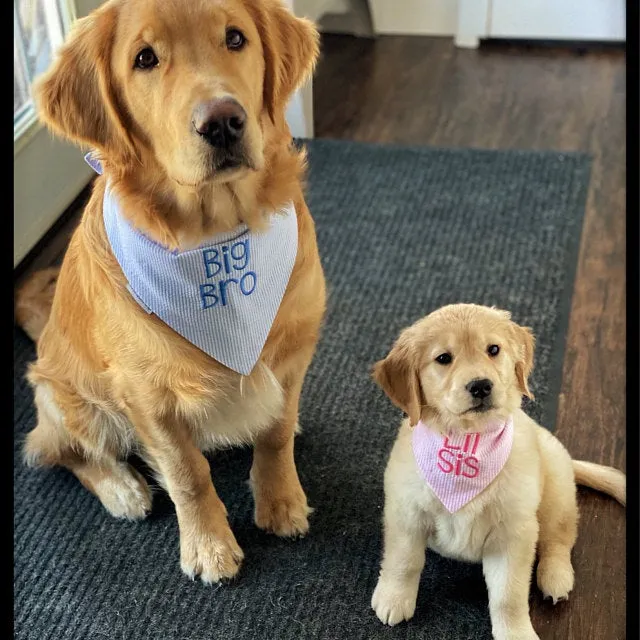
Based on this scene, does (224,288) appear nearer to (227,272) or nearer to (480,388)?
(227,272)

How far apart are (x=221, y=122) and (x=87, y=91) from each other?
264 mm

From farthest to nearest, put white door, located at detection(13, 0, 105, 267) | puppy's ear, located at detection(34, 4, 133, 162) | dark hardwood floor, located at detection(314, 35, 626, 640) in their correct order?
white door, located at detection(13, 0, 105, 267) < dark hardwood floor, located at detection(314, 35, 626, 640) < puppy's ear, located at detection(34, 4, 133, 162)

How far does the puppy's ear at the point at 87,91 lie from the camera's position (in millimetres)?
1368

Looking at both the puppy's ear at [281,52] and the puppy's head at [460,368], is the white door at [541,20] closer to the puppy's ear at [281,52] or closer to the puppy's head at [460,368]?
the puppy's ear at [281,52]

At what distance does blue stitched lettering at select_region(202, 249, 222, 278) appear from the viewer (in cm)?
149

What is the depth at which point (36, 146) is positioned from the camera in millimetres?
2641

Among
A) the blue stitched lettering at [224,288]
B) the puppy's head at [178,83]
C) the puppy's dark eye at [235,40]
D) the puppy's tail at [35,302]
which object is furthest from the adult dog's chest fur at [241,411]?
the puppy's tail at [35,302]

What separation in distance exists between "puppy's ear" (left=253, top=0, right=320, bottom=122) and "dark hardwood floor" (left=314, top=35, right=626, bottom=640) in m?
0.99

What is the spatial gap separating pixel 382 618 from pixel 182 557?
1.32ft

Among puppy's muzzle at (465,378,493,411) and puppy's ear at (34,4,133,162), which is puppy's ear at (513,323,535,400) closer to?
puppy's muzzle at (465,378,493,411)

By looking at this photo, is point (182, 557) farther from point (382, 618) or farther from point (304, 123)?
point (304, 123)

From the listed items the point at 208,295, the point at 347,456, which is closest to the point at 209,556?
the point at 347,456

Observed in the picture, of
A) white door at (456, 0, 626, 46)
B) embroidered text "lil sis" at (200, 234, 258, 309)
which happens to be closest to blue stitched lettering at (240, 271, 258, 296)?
embroidered text "lil sis" at (200, 234, 258, 309)

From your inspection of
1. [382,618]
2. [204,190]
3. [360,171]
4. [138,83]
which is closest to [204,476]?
[382,618]
